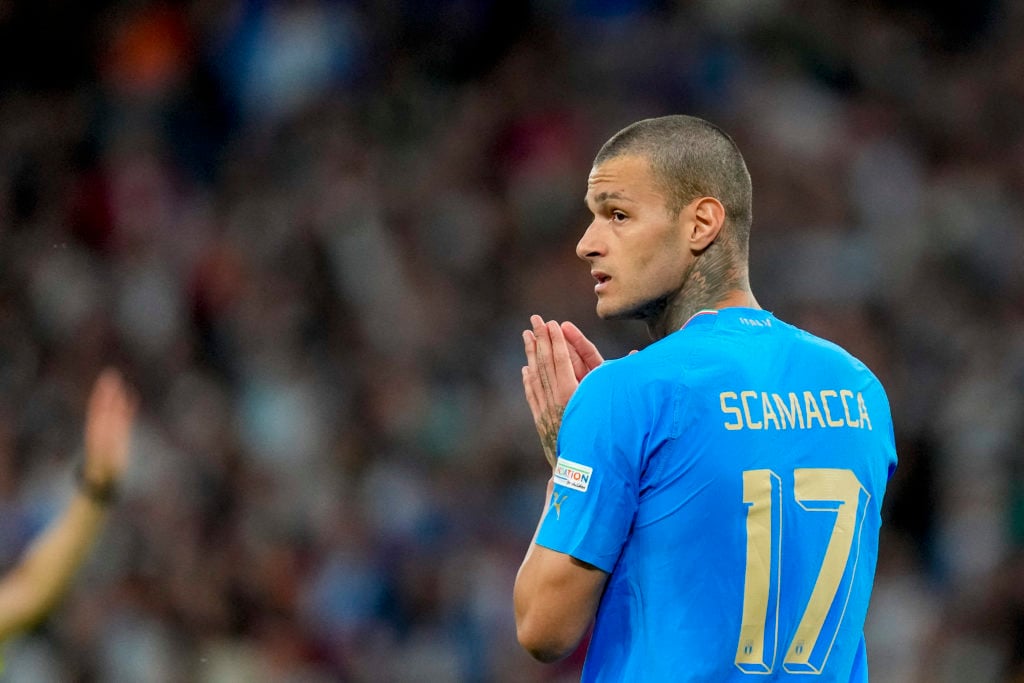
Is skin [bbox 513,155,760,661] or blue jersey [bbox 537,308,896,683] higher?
skin [bbox 513,155,760,661]

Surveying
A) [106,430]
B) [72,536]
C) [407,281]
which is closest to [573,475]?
[106,430]

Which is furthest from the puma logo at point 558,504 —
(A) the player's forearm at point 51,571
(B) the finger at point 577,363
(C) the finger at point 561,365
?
(A) the player's forearm at point 51,571

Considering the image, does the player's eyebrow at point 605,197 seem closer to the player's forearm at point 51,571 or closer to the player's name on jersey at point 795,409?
the player's name on jersey at point 795,409

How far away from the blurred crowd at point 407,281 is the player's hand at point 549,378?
209 inches

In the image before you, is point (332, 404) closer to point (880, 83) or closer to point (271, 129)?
point (271, 129)

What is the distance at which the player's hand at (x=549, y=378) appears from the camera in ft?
12.2

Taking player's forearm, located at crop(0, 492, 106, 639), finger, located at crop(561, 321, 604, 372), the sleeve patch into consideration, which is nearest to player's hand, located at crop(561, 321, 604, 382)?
finger, located at crop(561, 321, 604, 372)

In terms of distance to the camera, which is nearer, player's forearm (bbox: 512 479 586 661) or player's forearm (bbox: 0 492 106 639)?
player's forearm (bbox: 512 479 586 661)

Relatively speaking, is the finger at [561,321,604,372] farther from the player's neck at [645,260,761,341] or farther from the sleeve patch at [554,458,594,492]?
the sleeve patch at [554,458,594,492]

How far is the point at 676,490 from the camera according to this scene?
332cm

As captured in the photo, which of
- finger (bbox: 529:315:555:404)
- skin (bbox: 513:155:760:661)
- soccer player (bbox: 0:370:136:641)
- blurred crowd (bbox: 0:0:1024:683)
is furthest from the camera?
blurred crowd (bbox: 0:0:1024:683)

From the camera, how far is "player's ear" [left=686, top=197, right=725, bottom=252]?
362 cm

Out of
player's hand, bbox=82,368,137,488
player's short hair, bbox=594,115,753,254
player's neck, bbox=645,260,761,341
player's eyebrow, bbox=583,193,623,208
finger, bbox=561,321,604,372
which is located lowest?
player's hand, bbox=82,368,137,488

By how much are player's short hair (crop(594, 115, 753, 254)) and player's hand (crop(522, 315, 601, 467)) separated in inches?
16.5
